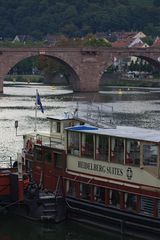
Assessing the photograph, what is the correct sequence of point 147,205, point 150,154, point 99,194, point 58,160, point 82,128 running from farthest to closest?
1. point 58,160
2. point 82,128
3. point 99,194
4. point 147,205
5. point 150,154

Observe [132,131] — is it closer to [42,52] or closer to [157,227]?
[157,227]

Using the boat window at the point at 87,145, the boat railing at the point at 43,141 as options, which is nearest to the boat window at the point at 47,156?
the boat railing at the point at 43,141

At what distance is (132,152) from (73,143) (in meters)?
3.44

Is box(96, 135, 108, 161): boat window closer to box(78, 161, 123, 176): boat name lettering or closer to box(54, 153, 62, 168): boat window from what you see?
box(78, 161, 123, 176): boat name lettering

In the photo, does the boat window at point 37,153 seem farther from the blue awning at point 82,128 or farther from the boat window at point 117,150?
the boat window at point 117,150

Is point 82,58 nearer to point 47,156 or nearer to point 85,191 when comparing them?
point 47,156

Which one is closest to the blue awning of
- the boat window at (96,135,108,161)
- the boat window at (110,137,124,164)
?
the boat window at (96,135,108,161)

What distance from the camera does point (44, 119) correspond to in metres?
71.1

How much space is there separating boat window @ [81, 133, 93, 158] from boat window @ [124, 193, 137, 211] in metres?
2.46

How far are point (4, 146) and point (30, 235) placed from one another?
1966 centimetres

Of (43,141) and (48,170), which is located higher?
(43,141)

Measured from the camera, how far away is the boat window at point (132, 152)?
107 feet

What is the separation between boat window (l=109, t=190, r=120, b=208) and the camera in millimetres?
33750

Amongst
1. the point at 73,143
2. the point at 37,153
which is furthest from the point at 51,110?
the point at 73,143
